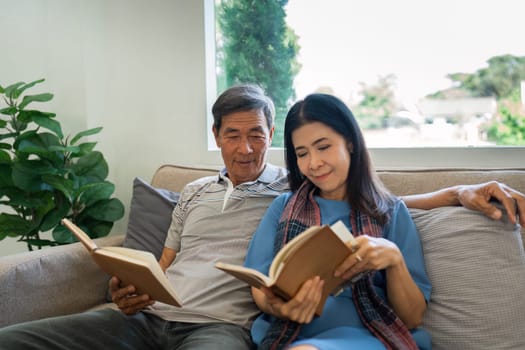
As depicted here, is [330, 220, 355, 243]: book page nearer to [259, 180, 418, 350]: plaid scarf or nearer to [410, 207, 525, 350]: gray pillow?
[259, 180, 418, 350]: plaid scarf

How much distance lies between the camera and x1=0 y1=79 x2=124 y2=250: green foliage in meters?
2.22

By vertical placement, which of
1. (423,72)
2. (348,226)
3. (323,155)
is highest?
(423,72)

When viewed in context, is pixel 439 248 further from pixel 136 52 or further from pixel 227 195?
pixel 136 52

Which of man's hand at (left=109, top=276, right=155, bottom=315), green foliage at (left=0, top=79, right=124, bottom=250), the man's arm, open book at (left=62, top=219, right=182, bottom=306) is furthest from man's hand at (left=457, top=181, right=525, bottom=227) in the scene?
green foliage at (left=0, top=79, right=124, bottom=250)

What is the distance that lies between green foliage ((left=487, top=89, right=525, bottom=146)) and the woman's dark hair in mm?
797

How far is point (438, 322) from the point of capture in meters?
1.32

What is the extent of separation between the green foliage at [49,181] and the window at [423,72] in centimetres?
106

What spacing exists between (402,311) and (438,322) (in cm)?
12

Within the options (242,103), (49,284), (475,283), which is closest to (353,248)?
(475,283)

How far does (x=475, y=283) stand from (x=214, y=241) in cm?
78

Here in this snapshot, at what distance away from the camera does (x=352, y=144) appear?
1450 mm

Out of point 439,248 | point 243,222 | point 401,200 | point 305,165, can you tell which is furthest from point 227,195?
point 439,248

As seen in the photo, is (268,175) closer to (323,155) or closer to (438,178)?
(323,155)

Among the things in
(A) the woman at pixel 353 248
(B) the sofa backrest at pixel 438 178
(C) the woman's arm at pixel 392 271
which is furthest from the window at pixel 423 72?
(C) the woman's arm at pixel 392 271
